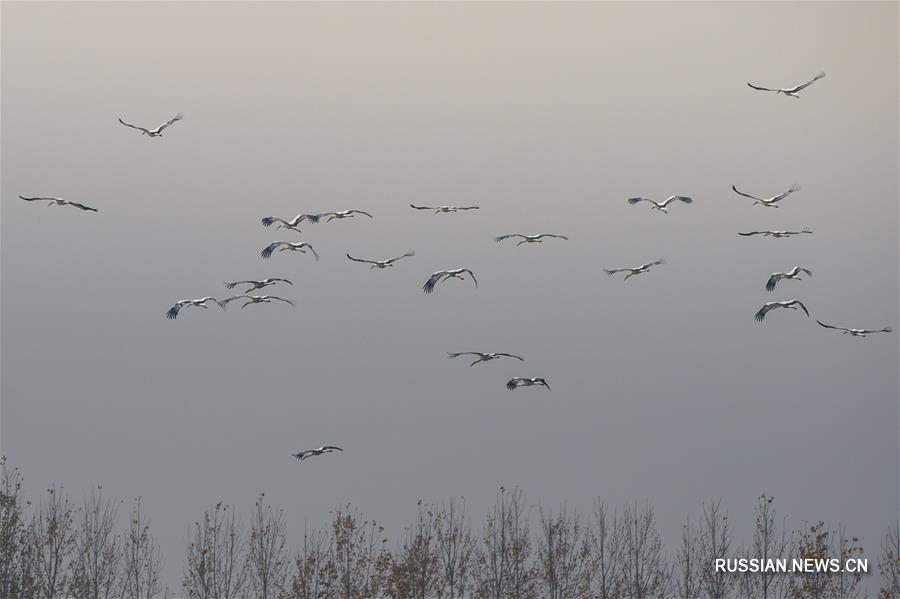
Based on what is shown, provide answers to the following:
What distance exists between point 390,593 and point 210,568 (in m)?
8.51

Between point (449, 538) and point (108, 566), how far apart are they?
52.9 ft

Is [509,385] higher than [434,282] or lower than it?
lower

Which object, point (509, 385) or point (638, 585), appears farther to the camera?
point (638, 585)

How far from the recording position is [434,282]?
154 feet

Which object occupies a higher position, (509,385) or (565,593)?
(509,385)

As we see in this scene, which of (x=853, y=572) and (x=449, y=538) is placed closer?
(x=853, y=572)

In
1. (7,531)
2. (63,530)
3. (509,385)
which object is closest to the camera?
(509,385)

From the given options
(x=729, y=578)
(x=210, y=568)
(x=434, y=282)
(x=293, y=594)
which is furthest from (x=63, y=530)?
(x=729, y=578)

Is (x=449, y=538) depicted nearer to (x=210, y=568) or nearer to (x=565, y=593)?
(x=565, y=593)

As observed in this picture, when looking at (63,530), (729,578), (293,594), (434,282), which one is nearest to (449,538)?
(293,594)

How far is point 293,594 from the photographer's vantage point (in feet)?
209

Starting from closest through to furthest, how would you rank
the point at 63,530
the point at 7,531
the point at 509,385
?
the point at 509,385 → the point at 7,531 → the point at 63,530

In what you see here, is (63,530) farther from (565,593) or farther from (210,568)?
(565,593)

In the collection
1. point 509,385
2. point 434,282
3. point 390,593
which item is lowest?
point 390,593
